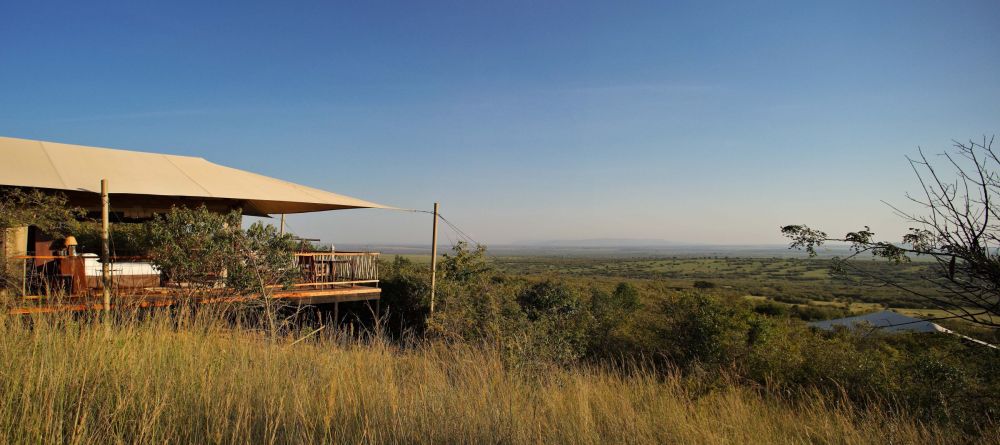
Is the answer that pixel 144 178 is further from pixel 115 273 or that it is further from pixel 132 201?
pixel 132 201

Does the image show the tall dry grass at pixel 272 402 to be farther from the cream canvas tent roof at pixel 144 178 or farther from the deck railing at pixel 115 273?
the cream canvas tent roof at pixel 144 178

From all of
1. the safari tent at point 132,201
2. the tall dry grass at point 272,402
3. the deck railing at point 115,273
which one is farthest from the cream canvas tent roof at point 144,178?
the tall dry grass at point 272,402

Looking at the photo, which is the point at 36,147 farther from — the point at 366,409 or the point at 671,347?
the point at 671,347

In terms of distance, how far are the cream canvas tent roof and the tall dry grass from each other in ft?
15.5

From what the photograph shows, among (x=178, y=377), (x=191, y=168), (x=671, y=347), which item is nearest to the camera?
(x=178, y=377)

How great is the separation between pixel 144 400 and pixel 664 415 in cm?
283

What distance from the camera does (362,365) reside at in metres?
3.53

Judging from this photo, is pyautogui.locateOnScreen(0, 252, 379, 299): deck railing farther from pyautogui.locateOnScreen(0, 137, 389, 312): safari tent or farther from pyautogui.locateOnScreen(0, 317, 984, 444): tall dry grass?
pyautogui.locateOnScreen(0, 317, 984, 444): tall dry grass

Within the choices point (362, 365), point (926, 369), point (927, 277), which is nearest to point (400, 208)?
point (362, 365)

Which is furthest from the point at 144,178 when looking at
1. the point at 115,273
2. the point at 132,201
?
the point at 132,201

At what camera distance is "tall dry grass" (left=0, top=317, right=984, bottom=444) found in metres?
2.31

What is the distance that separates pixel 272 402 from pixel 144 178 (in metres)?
7.80

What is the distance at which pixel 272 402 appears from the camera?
7.66 ft

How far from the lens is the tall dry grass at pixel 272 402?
231 centimetres
